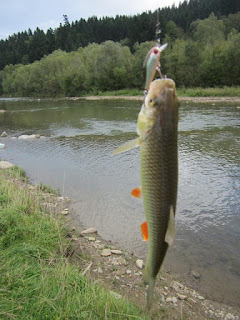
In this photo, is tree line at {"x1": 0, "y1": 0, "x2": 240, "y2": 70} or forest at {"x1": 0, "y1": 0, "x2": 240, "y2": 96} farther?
tree line at {"x1": 0, "y1": 0, "x2": 240, "y2": 70}

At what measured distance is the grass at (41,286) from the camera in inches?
134

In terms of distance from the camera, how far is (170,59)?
50469 mm

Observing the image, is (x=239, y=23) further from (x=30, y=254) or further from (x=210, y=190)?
(x=30, y=254)

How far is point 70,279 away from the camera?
420cm

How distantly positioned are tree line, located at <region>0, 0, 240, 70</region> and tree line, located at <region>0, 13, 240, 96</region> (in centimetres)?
1771

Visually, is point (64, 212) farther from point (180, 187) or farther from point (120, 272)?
point (180, 187)

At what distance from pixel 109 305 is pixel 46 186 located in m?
7.77

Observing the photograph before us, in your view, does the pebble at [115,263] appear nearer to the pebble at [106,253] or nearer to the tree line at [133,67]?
the pebble at [106,253]

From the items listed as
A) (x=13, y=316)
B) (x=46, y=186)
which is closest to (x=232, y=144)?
(x=46, y=186)

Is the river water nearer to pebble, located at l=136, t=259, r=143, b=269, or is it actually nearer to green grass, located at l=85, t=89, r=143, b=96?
pebble, located at l=136, t=259, r=143, b=269

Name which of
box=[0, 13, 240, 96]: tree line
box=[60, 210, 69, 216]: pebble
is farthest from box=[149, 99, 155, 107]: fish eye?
box=[0, 13, 240, 96]: tree line

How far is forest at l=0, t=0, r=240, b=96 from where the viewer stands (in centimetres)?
4712

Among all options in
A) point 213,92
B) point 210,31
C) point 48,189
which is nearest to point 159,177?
point 48,189

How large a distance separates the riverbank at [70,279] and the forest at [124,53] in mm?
3172
